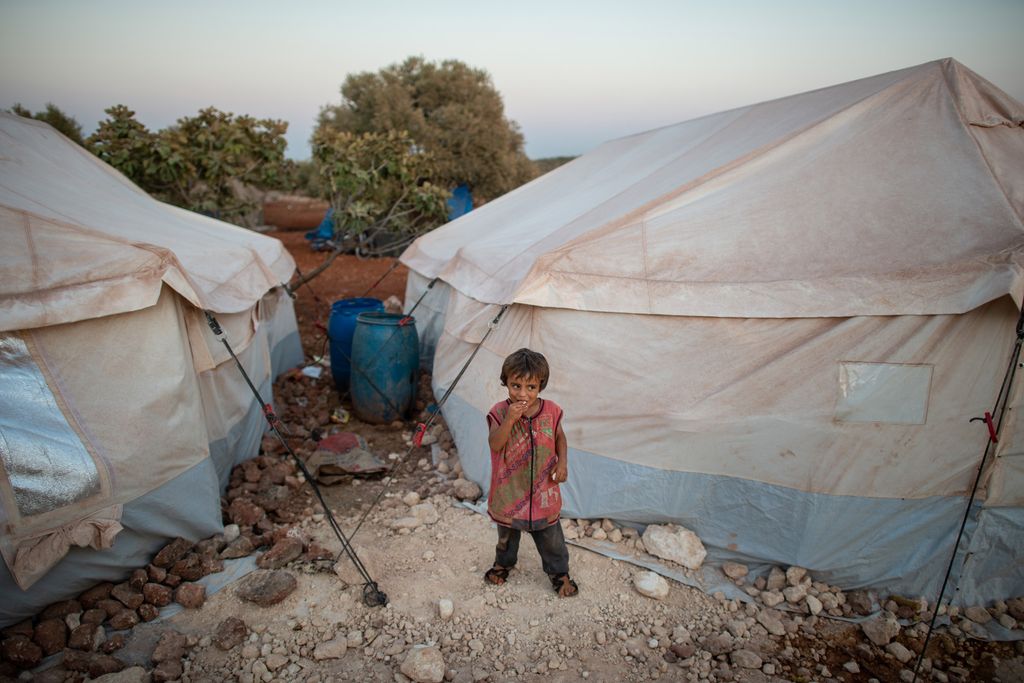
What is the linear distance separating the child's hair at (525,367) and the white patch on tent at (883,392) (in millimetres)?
1832

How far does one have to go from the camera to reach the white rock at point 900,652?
312 centimetres

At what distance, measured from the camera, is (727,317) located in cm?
365

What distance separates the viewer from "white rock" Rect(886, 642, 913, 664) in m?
3.12

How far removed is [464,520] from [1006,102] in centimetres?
455

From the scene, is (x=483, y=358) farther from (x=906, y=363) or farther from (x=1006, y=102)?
(x=1006, y=102)

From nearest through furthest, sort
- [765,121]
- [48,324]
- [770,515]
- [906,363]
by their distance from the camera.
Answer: [48,324] < [906,363] < [770,515] < [765,121]

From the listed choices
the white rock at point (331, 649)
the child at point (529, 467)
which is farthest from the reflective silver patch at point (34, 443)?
the child at point (529, 467)

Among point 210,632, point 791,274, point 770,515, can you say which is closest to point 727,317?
point 791,274

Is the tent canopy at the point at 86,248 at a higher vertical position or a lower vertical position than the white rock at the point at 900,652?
higher

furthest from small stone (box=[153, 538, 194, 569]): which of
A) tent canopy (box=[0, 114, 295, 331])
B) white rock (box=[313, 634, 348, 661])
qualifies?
tent canopy (box=[0, 114, 295, 331])

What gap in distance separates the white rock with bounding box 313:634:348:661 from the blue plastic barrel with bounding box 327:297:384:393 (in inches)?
146

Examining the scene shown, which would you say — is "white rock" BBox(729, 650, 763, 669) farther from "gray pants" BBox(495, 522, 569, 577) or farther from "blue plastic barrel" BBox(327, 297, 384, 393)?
"blue plastic barrel" BBox(327, 297, 384, 393)

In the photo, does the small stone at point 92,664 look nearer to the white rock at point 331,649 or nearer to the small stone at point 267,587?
the small stone at point 267,587

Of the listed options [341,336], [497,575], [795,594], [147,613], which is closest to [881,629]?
[795,594]
